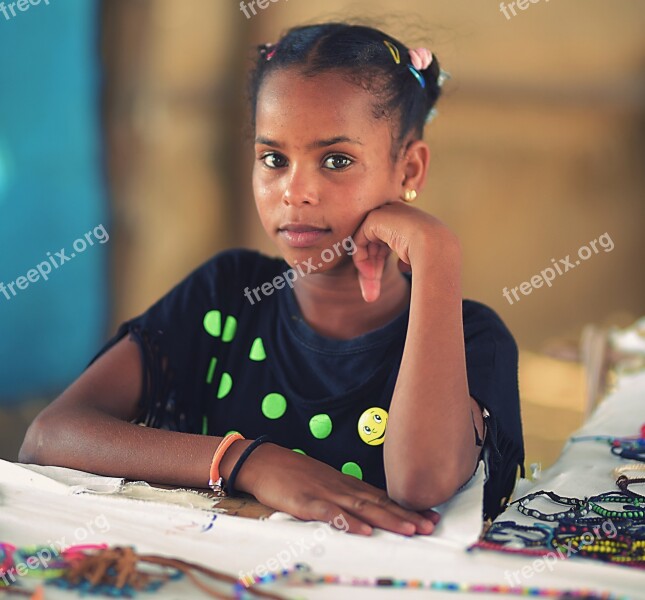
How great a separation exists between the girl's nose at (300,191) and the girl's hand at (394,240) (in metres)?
0.10

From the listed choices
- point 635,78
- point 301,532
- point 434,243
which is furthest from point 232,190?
point 301,532

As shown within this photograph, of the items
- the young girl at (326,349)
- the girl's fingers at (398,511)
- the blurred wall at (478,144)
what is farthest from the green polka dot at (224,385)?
the blurred wall at (478,144)

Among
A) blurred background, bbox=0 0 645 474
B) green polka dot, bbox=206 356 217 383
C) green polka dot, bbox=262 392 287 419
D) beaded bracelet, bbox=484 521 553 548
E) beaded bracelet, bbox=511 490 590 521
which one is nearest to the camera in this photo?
beaded bracelet, bbox=484 521 553 548

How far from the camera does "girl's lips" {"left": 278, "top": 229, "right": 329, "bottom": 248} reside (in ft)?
4.83

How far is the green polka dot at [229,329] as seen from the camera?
1.68 meters

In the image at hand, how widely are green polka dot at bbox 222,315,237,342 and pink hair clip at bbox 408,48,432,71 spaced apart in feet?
1.92

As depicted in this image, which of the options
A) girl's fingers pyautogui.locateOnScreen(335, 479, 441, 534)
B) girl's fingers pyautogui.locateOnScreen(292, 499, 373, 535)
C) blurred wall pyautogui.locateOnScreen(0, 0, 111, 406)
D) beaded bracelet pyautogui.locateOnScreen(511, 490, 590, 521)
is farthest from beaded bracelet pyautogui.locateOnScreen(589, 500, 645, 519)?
blurred wall pyautogui.locateOnScreen(0, 0, 111, 406)

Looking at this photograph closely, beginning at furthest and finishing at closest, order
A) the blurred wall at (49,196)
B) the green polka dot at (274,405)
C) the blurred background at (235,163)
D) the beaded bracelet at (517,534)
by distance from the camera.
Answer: the blurred background at (235,163) < the blurred wall at (49,196) < the green polka dot at (274,405) < the beaded bracelet at (517,534)

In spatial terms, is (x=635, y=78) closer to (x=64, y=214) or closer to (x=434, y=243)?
(x=64, y=214)

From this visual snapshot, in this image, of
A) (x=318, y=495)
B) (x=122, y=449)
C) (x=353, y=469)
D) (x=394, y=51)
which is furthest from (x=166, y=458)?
(x=394, y=51)

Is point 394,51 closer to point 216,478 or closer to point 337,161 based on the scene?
point 337,161

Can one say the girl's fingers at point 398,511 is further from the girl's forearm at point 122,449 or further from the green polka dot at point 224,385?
the green polka dot at point 224,385

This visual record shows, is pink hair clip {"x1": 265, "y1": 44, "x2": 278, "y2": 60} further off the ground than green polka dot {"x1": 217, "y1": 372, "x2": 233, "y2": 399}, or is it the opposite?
pink hair clip {"x1": 265, "y1": 44, "x2": 278, "y2": 60}

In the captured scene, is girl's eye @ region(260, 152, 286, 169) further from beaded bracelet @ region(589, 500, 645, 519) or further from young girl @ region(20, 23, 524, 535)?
beaded bracelet @ region(589, 500, 645, 519)
